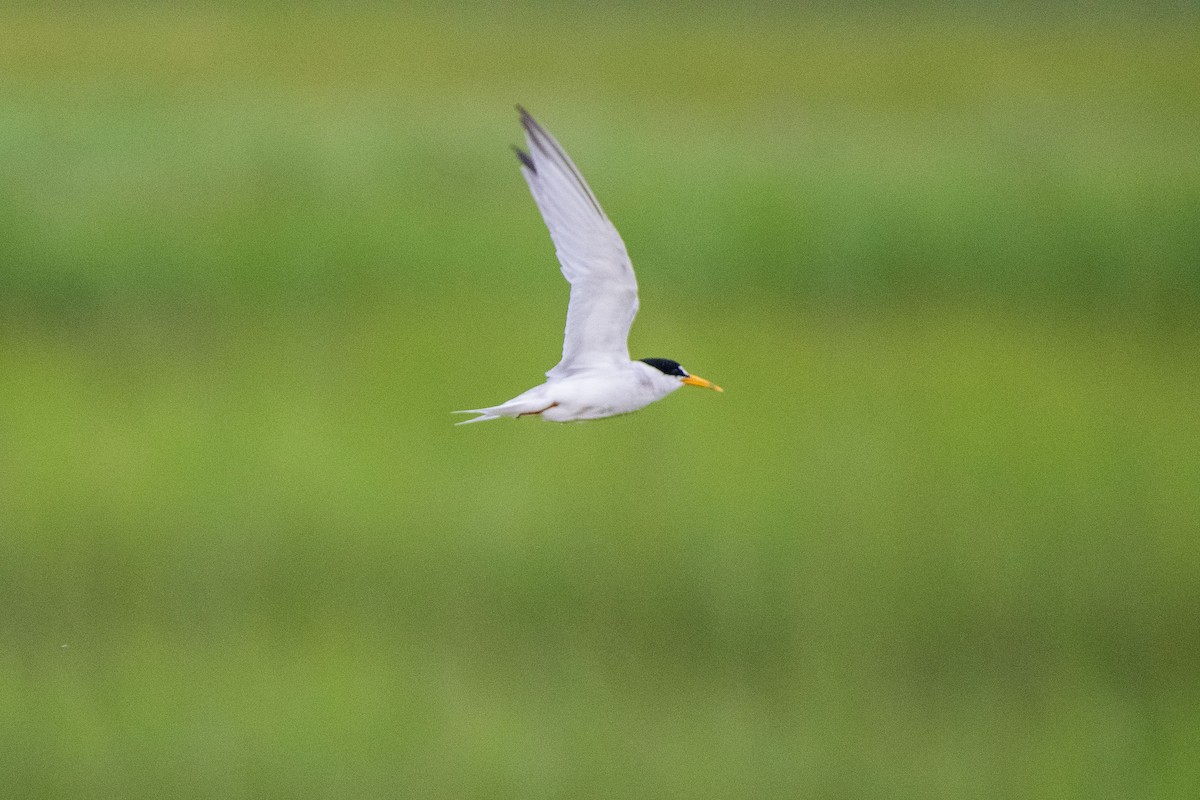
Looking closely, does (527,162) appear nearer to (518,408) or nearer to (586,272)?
(586,272)

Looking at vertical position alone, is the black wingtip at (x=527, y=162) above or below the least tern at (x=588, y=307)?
above

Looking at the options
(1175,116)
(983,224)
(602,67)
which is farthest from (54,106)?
(1175,116)

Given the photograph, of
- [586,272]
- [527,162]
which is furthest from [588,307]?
[527,162]

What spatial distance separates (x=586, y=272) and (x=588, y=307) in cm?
5

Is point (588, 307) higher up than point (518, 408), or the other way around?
point (588, 307)

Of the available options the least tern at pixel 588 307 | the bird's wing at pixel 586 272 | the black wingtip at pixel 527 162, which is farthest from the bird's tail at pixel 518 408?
the black wingtip at pixel 527 162

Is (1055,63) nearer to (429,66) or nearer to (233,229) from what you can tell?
(429,66)

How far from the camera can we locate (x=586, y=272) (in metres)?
2.11

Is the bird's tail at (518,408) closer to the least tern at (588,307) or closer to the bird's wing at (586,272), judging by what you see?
the least tern at (588,307)

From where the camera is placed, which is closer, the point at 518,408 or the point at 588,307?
the point at 518,408

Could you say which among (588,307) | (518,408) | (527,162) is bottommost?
(518,408)

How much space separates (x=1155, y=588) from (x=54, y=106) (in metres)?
3.22

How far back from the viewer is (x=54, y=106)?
4246 mm

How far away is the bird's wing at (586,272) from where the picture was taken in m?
2.07
